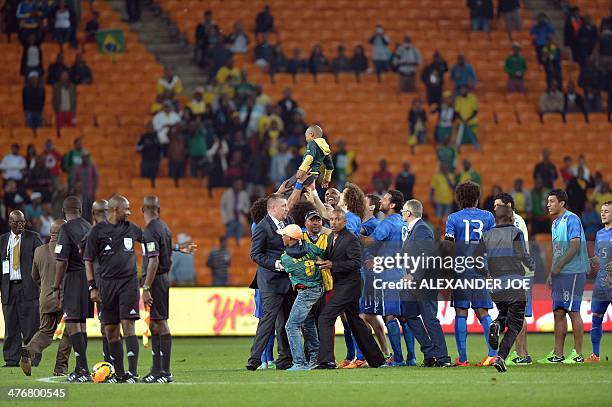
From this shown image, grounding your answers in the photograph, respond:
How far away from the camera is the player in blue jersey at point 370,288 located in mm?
17594

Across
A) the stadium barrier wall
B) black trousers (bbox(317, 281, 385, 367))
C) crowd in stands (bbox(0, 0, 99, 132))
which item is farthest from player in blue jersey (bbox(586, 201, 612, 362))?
crowd in stands (bbox(0, 0, 99, 132))

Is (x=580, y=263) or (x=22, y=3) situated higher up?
(x=22, y=3)

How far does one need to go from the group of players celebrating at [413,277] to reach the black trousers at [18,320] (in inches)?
133

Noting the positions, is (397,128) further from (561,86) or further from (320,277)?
(320,277)

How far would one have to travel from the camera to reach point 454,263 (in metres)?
17.4

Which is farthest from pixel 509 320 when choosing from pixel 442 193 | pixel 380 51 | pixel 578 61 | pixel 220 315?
pixel 578 61

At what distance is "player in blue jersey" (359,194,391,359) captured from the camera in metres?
17.6

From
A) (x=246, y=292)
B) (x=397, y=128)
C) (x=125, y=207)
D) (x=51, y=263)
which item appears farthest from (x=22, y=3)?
(x=125, y=207)

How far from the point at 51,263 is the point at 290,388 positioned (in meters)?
4.64

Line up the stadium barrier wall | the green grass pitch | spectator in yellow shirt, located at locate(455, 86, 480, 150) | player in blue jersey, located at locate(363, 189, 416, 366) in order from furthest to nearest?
1. spectator in yellow shirt, located at locate(455, 86, 480, 150)
2. the stadium barrier wall
3. player in blue jersey, located at locate(363, 189, 416, 366)
4. the green grass pitch

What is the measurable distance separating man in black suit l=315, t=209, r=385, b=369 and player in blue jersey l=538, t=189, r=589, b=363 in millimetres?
2525

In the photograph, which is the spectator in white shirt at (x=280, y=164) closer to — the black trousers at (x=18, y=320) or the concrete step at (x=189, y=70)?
the concrete step at (x=189, y=70)

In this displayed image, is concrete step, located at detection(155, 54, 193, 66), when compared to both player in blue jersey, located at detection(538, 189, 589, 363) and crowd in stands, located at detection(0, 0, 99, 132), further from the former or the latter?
player in blue jersey, located at detection(538, 189, 589, 363)

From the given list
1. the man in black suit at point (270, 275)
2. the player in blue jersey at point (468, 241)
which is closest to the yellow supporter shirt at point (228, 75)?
the man in black suit at point (270, 275)
